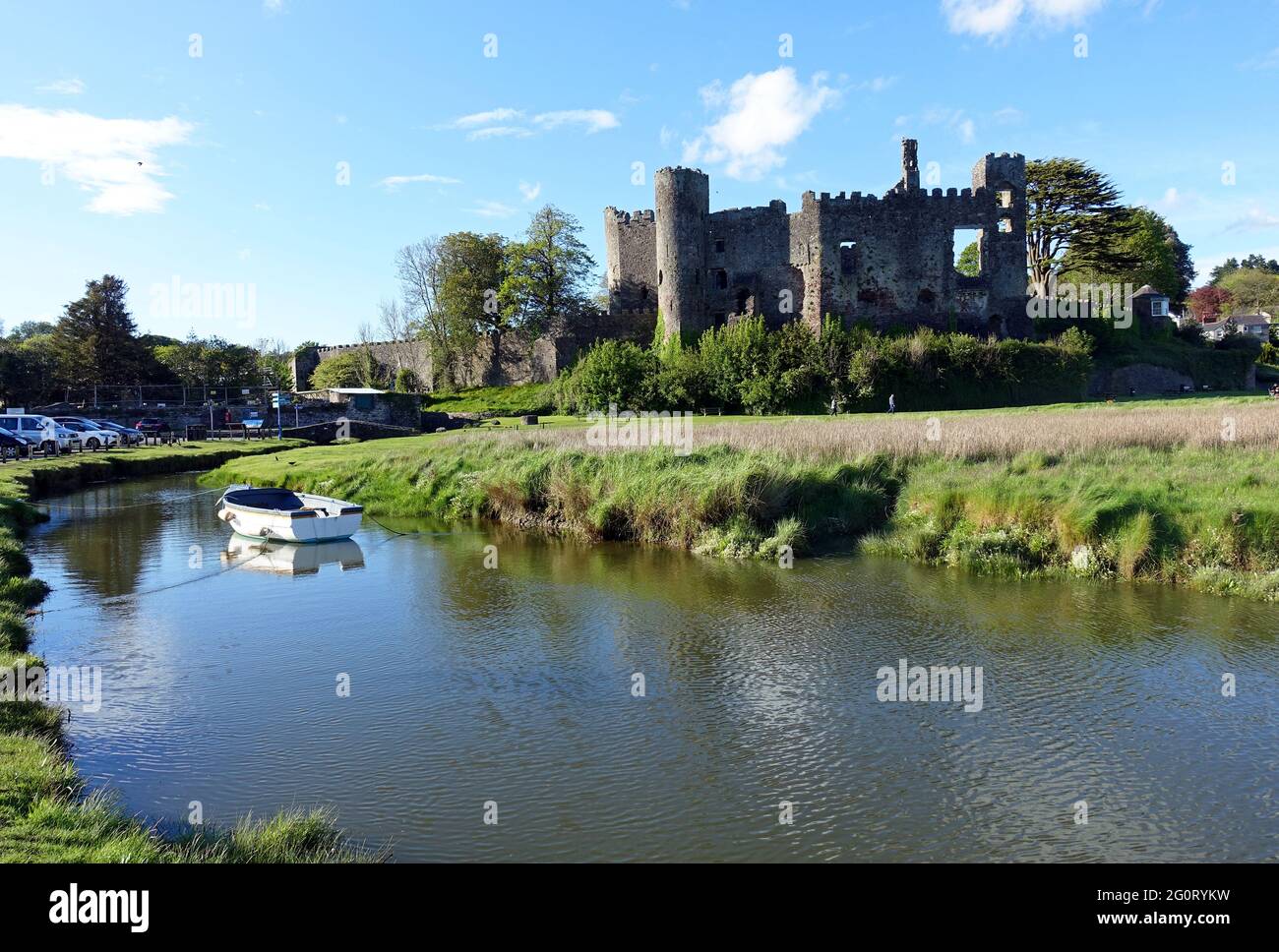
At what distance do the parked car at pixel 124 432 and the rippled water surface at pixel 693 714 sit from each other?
30.5 m

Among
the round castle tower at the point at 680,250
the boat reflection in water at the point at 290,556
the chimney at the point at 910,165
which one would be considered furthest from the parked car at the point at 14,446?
the chimney at the point at 910,165

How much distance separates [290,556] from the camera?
67.4 feet

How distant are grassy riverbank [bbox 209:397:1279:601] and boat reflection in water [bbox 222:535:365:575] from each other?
4.40 m

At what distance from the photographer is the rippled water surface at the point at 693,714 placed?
782 cm

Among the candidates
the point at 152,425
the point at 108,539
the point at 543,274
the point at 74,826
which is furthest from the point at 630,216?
the point at 74,826

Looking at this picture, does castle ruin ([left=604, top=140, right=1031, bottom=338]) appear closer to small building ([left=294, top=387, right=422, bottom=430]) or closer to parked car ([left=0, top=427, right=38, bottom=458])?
small building ([left=294, top=387, right=422, bottom=430])

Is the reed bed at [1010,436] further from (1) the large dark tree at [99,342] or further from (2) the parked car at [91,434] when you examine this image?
(1) the large dark tree at [99,342]

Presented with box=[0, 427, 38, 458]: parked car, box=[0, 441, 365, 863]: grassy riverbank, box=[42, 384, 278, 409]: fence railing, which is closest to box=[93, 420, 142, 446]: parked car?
box=[42, 384, 278, 409]: fence railing

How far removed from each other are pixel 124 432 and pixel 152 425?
164 inches

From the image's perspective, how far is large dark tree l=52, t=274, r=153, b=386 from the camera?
2229 inches

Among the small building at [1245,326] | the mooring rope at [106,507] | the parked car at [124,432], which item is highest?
the small building at [1245,326]
